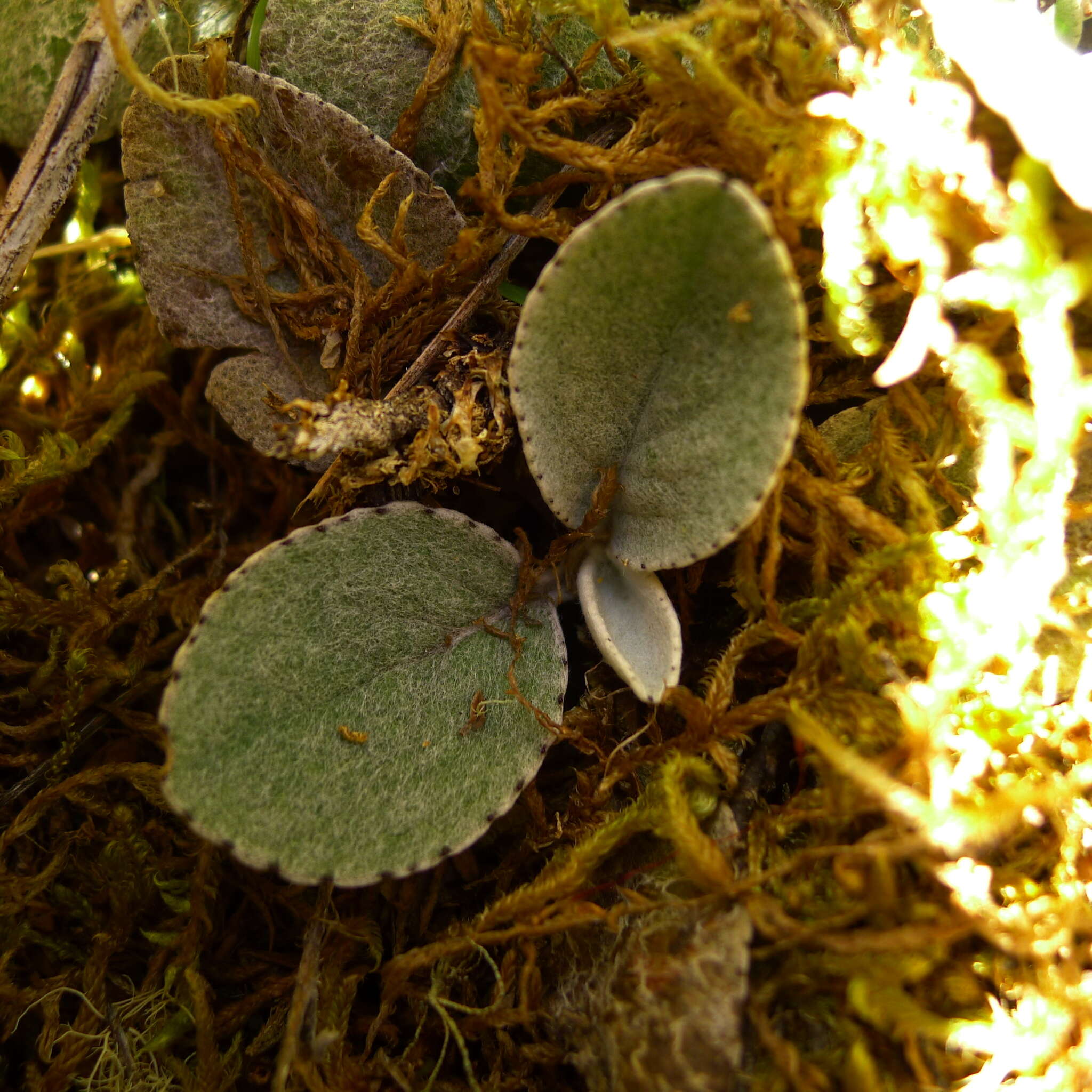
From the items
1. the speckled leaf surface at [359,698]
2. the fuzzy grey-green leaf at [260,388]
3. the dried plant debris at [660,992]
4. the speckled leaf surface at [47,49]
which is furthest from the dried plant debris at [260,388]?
the dried plant debris at [660,992]

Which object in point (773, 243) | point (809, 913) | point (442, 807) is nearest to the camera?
point (773, 243)

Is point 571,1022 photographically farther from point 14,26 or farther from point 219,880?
point 14,26

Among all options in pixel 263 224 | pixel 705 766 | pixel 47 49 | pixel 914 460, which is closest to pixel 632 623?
pixel 705 766

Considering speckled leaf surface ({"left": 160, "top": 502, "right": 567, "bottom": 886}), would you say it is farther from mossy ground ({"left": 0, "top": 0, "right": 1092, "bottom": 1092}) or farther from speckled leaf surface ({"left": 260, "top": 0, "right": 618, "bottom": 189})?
speckled leaf surface ({"left": 260, "top": 0, "right": 618, "bottom": 189})

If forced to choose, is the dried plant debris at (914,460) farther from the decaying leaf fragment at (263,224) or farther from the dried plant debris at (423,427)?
the decaying leaf fragment at (263,224)

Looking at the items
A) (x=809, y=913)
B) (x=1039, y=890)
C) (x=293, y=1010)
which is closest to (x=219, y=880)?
(x=293, y=1010)

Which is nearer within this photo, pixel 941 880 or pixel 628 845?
pixel 941 880

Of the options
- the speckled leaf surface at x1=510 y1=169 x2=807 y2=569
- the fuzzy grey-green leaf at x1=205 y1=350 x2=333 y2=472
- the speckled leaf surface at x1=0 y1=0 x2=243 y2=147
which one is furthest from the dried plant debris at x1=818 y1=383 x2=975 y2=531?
the speckled leaf surface at x1=0 y1=0 x2=243 y2=147

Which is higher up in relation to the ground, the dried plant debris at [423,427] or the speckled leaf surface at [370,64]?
the speckled leaf surface at [370,64]
